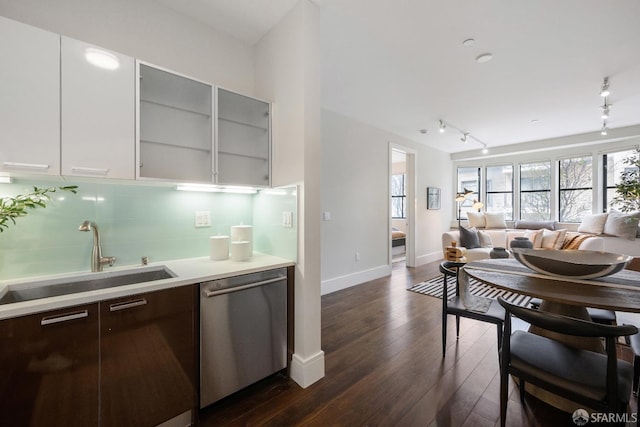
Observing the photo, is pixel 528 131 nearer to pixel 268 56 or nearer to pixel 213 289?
pixel 268 56

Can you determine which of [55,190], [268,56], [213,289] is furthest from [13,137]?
[268,56]

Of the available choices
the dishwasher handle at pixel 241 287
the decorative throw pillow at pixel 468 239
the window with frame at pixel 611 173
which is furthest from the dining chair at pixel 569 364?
the window with frame at pixel 611 173

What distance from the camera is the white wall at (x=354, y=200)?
12.4 ft

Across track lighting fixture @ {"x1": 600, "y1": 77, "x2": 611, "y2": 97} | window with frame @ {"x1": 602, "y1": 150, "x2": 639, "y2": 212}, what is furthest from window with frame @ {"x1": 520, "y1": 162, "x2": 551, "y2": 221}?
track lighting fixture @ {"x1": 600, "y1": 77, "x2": 611, "y2": 97}

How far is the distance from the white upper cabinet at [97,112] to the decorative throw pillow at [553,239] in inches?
252

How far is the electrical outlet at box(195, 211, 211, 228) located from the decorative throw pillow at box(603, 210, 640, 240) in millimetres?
6219

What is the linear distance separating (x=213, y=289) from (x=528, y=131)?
20.8 ft

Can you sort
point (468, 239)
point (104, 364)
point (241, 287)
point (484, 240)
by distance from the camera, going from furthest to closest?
point (484, 240)
point (468, 239)
point (241, 287)
point (104, 364)

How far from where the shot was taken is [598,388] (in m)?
1.10

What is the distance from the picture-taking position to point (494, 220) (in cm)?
600

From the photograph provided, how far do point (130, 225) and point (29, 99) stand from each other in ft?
2.73

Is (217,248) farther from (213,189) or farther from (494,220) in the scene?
(494,220)

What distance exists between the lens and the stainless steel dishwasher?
1.52 metres

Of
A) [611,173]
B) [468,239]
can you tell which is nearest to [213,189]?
[468,239]
